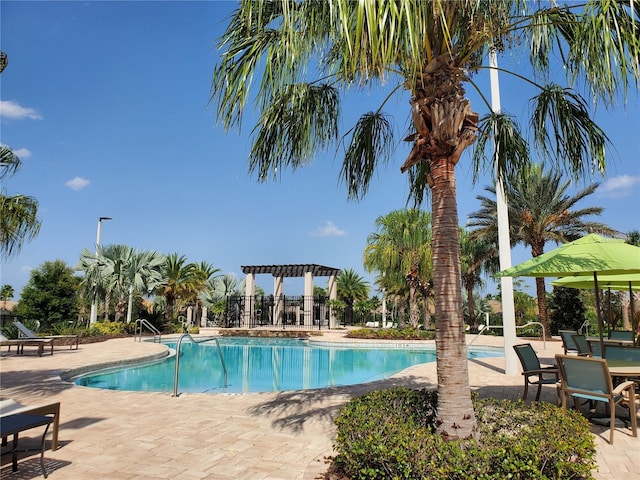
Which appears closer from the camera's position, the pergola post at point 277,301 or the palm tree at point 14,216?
the palm tree at point 14,216

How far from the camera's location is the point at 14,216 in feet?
26.2

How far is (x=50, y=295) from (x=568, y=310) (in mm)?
29345

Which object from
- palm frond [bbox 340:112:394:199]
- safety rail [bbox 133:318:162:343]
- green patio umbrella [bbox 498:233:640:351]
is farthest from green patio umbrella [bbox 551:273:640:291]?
safety rail [bbox 133:318:162:343]

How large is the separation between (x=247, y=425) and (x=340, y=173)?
3.77 metres

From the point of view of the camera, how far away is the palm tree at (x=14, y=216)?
311 inches

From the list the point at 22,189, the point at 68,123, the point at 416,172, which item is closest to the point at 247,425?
the point at 416,172

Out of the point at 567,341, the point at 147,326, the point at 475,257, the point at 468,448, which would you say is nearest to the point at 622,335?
the point at 567,341

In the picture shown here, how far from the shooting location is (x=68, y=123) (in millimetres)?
14531

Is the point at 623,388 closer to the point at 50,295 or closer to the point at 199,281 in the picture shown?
the point at 50,295

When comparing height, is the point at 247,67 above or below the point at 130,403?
above

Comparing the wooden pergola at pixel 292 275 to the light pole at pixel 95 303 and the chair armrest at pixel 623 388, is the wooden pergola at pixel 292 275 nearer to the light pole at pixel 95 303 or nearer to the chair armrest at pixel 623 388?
the light pole at pixel 95 303

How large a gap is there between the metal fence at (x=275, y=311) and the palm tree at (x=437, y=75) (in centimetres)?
2748

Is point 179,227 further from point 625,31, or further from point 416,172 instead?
point 625,31

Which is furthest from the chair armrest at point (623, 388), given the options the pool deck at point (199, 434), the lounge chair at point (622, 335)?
the lounge chair at point (622, 335)
